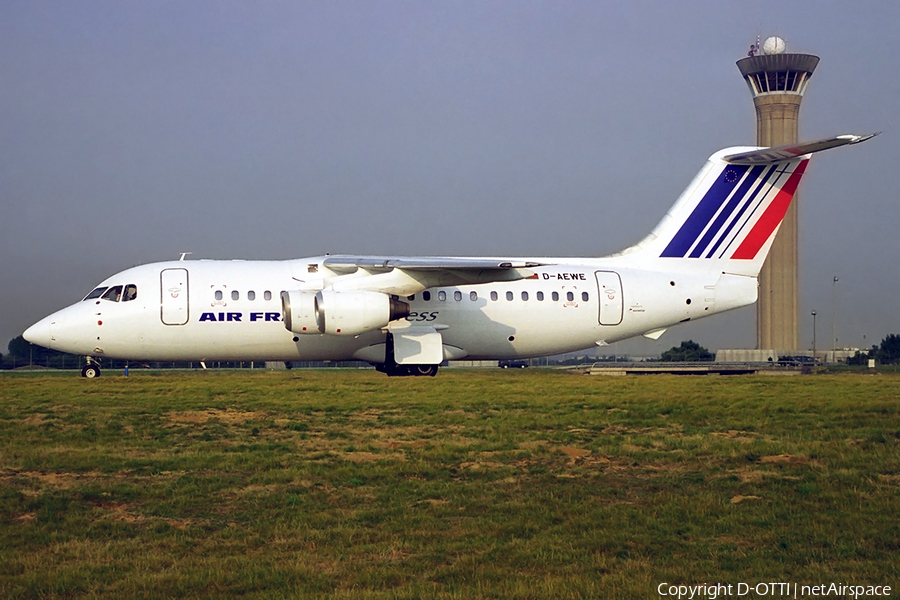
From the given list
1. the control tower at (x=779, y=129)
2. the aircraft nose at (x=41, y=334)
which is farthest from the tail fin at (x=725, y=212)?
the control tower at (x=779, y=129)

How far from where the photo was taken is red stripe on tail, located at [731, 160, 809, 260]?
32.2 metres

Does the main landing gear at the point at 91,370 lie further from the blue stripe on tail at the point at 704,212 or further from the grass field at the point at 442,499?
the blue stripe on tail at the point at 704,212

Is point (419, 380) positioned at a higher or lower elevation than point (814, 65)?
lower

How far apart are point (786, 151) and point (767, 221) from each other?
8.57 feet

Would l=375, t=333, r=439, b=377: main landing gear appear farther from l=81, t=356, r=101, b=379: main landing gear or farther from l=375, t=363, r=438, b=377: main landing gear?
l=81, t=356, r=101, b=379: main landing gear

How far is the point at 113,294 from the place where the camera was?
2866cm

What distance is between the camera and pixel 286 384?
25625 mm

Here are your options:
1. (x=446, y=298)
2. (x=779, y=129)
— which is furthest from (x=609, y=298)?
(x=779, y=129)

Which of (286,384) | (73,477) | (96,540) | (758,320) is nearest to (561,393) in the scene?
(286,384)

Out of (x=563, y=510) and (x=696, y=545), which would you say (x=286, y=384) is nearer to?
(x=563, y=510)

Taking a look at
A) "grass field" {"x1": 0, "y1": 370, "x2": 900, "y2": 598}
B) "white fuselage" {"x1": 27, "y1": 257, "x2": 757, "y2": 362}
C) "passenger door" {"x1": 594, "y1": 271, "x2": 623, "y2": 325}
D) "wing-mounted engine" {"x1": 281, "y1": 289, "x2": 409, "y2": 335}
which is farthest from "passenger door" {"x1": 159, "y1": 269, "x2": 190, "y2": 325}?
"passenger door" {"x1": 594, "y1": 271, "x2": 623, "y2": 325}

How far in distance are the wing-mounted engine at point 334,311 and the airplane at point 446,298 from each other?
4 cm

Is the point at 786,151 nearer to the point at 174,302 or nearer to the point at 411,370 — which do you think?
the point at 411,370

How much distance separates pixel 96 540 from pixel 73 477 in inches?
123
